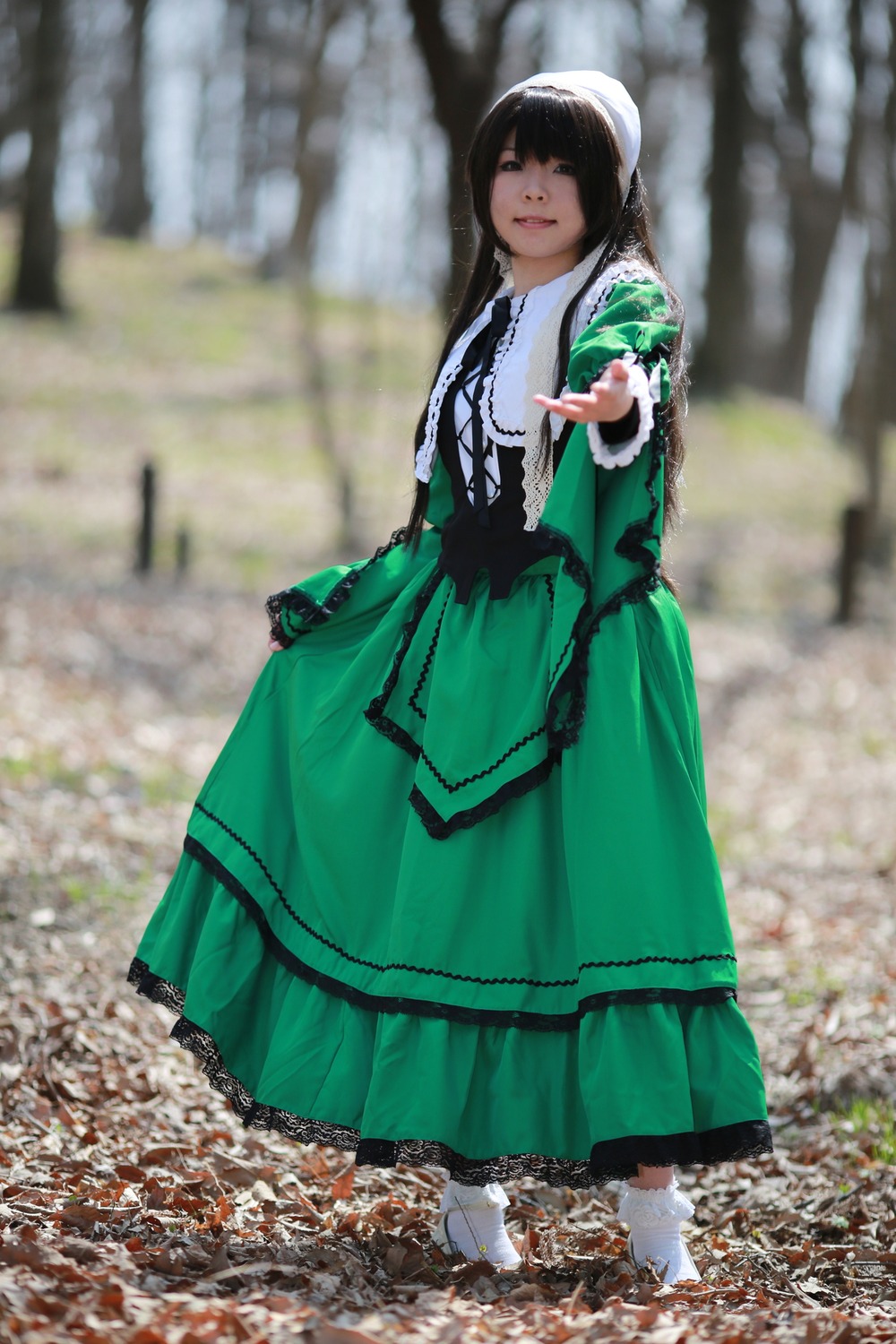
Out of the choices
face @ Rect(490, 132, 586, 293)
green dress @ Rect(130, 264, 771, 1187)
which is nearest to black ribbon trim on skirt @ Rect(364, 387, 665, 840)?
green dress @ Rect(130, 264, 771, 1187)

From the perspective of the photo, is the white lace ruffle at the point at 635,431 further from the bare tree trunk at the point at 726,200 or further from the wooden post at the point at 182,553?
the bare tree trunk at the point at 726,200

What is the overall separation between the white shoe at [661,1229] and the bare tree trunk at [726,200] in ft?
55.0

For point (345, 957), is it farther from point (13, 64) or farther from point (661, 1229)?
point (13, 64)

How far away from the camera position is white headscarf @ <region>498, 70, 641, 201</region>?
8.47 feet

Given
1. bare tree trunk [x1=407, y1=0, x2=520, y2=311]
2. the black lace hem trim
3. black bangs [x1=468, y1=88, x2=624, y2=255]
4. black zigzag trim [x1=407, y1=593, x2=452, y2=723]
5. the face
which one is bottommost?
black zigzag trim [x1=407, y1=593, x2=452, y2=723]

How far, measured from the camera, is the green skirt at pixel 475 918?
2.29 metres

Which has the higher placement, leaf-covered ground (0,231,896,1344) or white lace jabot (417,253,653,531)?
→ white lace jabot (417,253,653,531)

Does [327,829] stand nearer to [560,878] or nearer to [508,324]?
[560,878]

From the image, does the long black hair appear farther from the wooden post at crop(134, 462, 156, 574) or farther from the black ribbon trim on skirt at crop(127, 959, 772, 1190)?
the wooden post at crop(134, 462, 156, 574)

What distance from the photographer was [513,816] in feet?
8.01

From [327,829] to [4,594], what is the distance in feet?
23.1

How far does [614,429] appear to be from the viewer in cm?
239

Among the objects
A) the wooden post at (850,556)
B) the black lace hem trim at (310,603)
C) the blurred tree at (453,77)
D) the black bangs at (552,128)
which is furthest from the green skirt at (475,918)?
the wooden post at (850,556)

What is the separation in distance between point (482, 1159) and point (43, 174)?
18.2 metres
